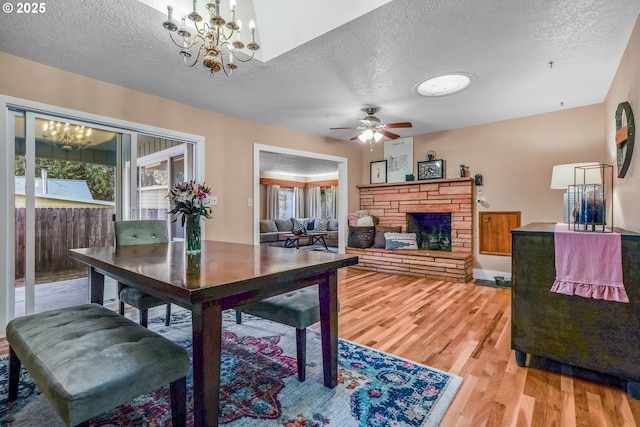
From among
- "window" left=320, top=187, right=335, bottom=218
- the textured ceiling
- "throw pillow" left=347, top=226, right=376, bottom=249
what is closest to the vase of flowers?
the textured ceiling

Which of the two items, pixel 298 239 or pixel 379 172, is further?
pixel 298 239

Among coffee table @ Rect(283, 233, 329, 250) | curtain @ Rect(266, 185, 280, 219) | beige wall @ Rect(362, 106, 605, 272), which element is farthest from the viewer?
curtain @ Rect(266, 185, 280, 219)

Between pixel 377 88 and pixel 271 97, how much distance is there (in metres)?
1.16

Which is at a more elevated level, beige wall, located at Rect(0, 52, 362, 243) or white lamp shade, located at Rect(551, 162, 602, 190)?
beige wall, located at Rect(0, 52, 362, 243)

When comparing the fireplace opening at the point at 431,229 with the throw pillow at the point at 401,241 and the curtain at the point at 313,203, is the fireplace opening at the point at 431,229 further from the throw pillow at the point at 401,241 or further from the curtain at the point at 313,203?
the curtain at the point at 313,203

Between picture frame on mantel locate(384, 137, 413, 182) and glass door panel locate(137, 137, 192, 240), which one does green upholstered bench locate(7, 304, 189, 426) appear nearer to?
glass door panel locate(137, 137, 192, 240)

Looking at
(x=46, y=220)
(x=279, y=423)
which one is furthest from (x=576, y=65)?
(x=46, y=220)

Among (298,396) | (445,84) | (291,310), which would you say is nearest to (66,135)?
(291,310)

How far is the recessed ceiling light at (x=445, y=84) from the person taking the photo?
2904 mm

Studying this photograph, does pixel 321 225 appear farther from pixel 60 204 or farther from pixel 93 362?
pixel 93 362

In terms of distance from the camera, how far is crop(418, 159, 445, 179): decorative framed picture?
16.0ft

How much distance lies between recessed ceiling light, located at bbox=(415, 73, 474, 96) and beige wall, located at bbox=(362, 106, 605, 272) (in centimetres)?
165

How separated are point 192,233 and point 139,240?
809 mm

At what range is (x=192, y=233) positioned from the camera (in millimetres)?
1961
